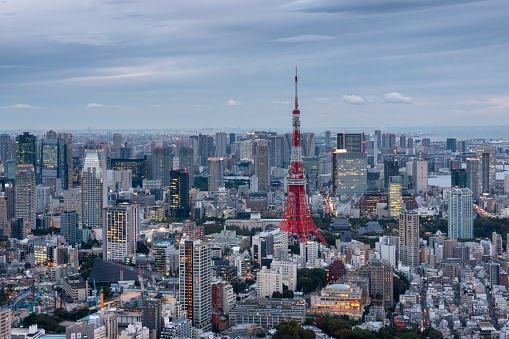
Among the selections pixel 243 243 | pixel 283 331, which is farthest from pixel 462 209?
pixel 283 331

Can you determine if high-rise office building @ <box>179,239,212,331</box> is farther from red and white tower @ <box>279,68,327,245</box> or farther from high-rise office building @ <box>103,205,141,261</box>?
red and white tower @ <box>279,68,327,245</box>

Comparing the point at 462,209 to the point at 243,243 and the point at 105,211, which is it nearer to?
the point at 243,243

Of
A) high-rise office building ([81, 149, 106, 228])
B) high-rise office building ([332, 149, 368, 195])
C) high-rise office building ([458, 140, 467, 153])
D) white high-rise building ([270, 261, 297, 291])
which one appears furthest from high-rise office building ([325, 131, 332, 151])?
white high-rise building ([270, 261, 297, 291])

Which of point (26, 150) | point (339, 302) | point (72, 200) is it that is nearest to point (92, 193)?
point (72, 200)

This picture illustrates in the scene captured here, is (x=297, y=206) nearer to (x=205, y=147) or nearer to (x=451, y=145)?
(x=205, y=147)

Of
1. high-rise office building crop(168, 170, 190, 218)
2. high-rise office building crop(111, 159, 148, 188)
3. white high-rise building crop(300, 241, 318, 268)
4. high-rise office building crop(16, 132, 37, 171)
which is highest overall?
high-rise office building crop(16, 132, 37, 171)

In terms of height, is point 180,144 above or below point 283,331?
above
